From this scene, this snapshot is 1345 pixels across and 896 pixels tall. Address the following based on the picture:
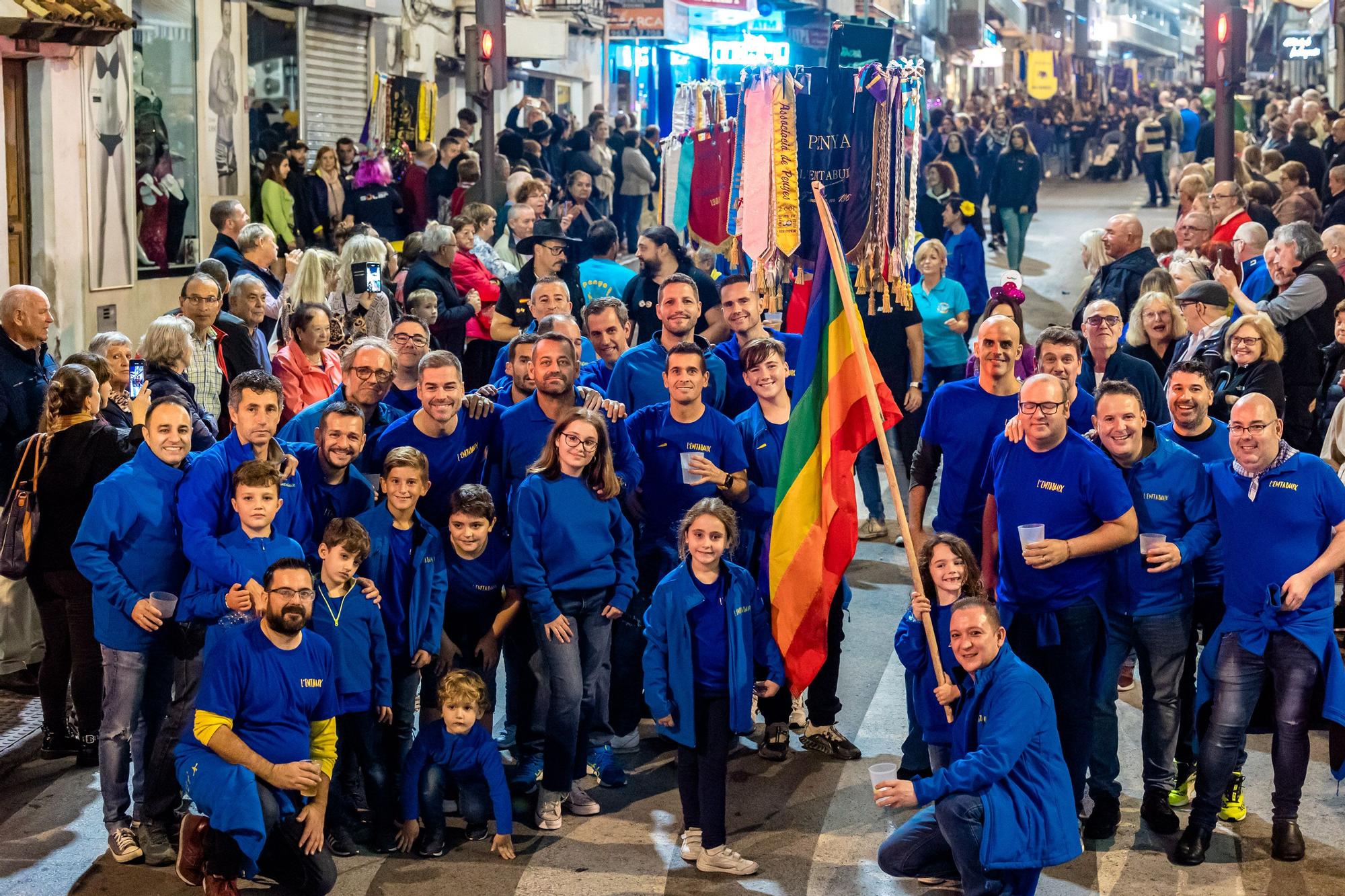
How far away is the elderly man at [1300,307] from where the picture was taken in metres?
10.1

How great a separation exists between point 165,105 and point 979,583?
42.7 feet

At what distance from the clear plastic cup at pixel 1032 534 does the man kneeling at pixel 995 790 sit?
0.73 meters

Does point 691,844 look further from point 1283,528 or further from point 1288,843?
point 1283,528

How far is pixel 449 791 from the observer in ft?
22.3

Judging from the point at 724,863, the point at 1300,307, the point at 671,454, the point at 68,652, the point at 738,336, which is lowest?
the point at 724,863

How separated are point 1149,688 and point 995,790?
4.55 ft

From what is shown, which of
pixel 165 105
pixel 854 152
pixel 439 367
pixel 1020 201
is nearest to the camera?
pixel 439 367

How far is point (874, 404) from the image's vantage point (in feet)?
22.4

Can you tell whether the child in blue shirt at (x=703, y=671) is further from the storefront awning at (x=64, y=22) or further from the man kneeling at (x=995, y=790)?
the storefront awning at (x=64, y=22)

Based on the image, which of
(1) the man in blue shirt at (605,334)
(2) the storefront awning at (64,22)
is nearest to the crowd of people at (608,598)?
(1) the man in blue shirt at (605,334)

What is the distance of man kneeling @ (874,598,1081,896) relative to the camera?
5711 mm

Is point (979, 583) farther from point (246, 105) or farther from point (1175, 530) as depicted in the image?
point (246, 105)

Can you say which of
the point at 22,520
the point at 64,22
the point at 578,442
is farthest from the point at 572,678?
the point at 64,22

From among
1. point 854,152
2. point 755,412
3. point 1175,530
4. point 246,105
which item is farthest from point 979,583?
point 246,105
